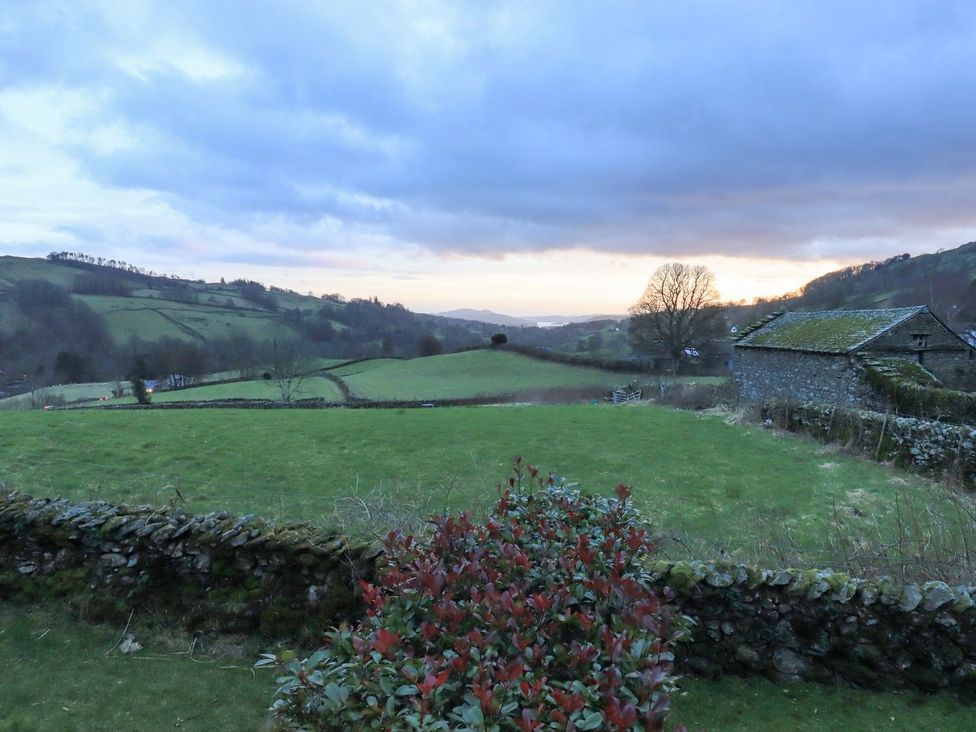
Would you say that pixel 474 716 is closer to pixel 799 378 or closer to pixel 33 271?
pixel 799 378

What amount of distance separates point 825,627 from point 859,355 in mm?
20005

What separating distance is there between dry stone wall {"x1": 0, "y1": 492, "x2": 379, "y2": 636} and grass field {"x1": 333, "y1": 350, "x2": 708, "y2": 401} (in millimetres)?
31789

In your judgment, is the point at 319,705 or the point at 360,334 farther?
the point at 360,334

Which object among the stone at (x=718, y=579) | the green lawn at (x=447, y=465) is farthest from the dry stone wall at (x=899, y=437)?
the stone at (x=718, y=579)

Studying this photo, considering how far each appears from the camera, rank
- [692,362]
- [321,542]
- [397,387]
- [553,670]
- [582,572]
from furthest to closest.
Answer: [692,362]
[397,387]
[321,542]
[582,572]
[553,670]

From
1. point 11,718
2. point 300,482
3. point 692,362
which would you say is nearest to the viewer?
point 11,718

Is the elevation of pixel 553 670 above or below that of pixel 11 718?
above

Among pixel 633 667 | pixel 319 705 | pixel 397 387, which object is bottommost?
pixel 397 387

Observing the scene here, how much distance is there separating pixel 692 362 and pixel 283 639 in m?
51.9

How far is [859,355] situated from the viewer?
68.3ft

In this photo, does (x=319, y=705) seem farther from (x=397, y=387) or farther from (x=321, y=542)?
(x=397, y=387)

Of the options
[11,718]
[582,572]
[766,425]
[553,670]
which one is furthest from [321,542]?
[766,425]

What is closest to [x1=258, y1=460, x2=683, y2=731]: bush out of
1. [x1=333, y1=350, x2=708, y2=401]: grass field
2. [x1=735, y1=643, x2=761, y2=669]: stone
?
[x1=735, y1=643, x2=761, y2=669]: stone

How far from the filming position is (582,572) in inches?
139
